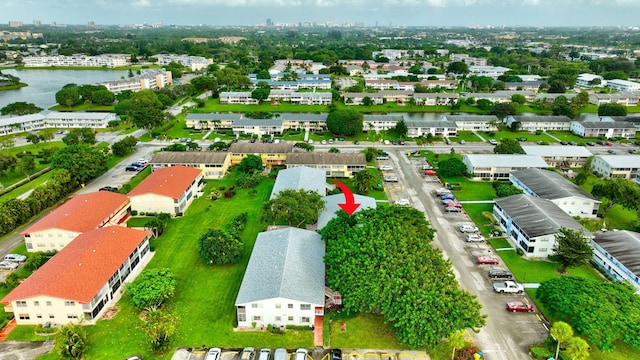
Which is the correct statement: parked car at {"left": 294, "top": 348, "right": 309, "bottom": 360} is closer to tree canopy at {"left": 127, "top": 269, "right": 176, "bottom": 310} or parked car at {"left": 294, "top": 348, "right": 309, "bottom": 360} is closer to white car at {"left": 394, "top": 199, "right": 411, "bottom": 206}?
tree canopy at {"left": 127, "top": 269, "right": 176, "bottom": 310}

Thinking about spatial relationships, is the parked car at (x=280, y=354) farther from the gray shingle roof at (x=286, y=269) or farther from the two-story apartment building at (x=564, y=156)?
the two-story apartment building at (x=564, y=156)

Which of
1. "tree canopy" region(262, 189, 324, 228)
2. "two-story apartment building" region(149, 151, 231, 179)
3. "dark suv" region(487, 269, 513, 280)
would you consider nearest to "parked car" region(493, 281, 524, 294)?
"dark suv" region(487, 269, 513, 280)

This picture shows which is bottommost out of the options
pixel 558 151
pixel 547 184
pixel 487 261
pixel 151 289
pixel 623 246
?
pixel 487 261

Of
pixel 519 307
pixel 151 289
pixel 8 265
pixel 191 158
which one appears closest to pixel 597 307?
pixel 519 307

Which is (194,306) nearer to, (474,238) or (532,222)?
(474,238)

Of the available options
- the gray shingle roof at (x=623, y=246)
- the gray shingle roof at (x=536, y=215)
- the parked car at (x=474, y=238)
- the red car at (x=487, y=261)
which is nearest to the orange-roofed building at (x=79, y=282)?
the red car at (x=487, y=261)
